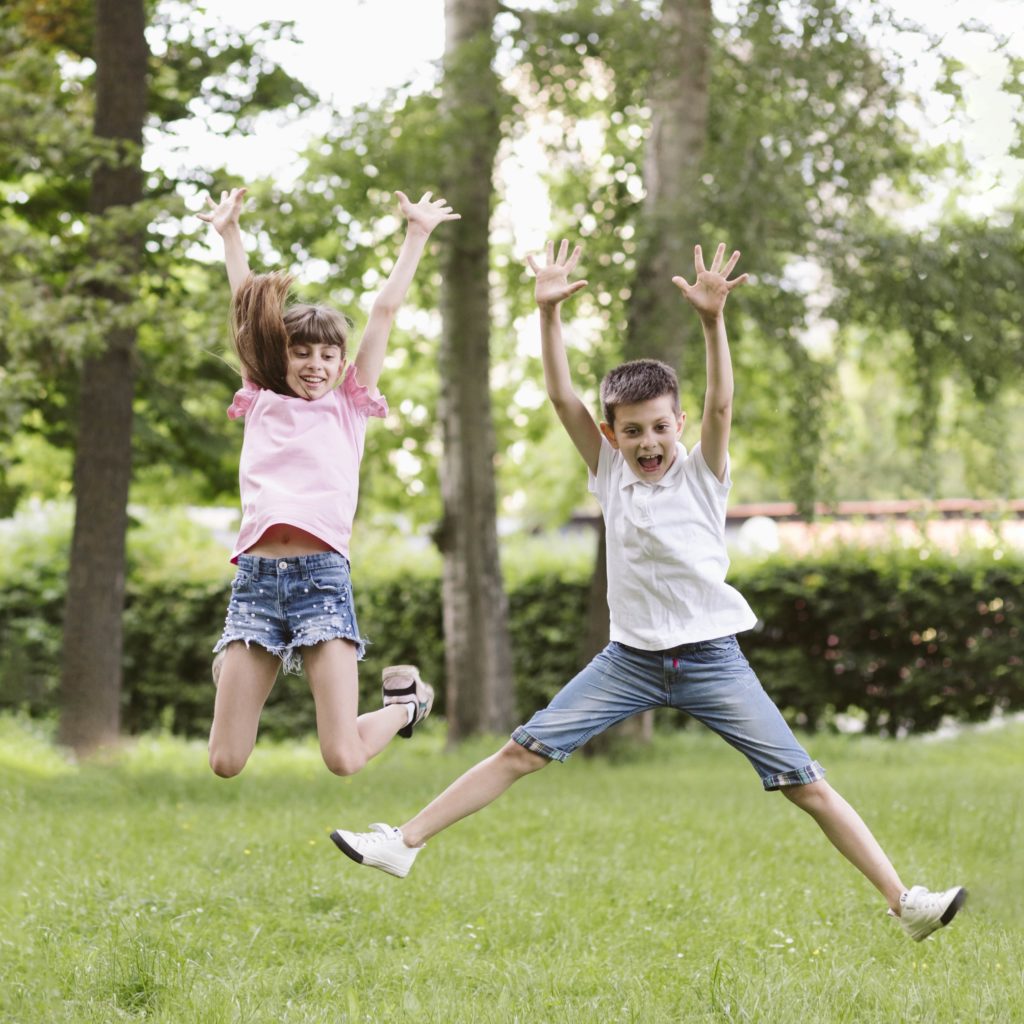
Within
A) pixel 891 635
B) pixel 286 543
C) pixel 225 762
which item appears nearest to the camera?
pixel 225 762

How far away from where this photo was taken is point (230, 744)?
470 cm

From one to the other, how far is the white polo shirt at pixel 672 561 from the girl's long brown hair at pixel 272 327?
1224mm

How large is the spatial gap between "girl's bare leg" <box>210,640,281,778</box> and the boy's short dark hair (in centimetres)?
151

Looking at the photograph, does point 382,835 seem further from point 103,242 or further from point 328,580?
point 103,242

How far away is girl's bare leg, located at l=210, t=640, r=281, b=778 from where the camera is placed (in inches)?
185

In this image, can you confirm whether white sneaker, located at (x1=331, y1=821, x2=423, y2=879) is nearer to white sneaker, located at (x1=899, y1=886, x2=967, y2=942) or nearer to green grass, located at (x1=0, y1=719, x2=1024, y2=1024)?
green grass, located at (x1=0, y1=719, x2=1024, y2=1024)

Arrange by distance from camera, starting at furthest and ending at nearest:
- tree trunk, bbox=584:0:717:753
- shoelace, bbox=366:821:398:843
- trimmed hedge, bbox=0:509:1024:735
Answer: trimmed hedge, bbox=0:509:1024:735
tree trunk, bbox=584:0:717:753
shoelace, bbox=366:821:398:843

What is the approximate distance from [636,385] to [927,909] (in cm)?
200

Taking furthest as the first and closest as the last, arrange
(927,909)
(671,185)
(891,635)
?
(891,635) → (671,185) → (927,909)

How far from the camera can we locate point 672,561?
4754 mm

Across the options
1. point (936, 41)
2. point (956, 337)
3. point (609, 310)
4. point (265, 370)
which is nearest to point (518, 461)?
point (609, 310)

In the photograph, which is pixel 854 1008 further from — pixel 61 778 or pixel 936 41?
pixel 61 778

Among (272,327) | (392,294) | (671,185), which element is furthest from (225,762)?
(671,185)

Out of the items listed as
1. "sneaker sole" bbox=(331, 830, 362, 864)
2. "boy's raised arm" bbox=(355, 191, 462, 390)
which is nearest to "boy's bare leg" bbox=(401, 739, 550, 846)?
"sneaker sole" bbox=(331, 830, 362, 864)
